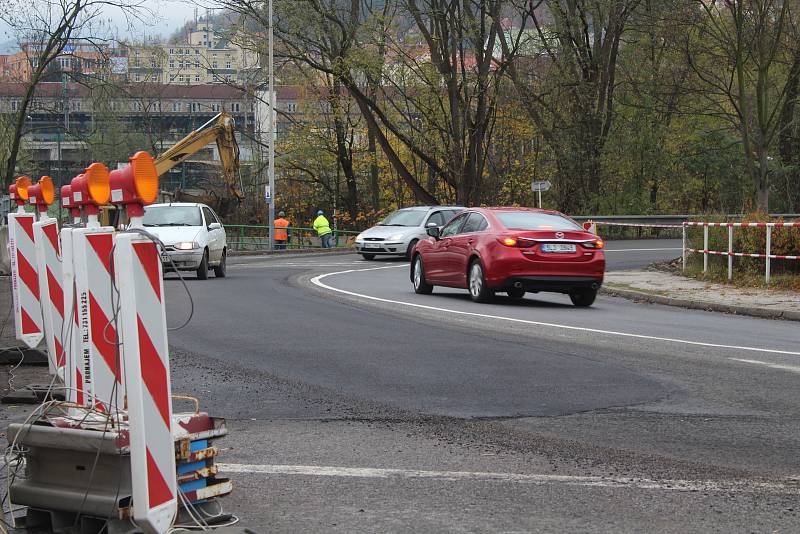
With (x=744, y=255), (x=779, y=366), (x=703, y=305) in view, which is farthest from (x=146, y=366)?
(x=744, y=255)

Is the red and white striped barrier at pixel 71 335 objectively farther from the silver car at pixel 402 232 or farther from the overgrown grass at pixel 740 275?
the silver car at pixel 402 232

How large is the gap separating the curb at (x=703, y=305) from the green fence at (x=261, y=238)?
30.3 metres

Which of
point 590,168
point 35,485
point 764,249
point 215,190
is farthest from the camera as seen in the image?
point 215,190

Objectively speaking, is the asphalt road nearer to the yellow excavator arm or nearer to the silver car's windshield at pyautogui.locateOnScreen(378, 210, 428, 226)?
the silver car's windshield at pyautogui.locateOnScreen(378, 210, 428, 226)

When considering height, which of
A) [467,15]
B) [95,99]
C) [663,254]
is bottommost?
[663,254]

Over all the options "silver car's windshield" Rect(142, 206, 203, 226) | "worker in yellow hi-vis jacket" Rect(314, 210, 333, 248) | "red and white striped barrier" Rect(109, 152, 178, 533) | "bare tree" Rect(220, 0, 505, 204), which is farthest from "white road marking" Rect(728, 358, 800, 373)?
"worker in yellow hi-vis jacket" Rect(314, 210, 333, 248)

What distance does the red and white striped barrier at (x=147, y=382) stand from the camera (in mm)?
4477

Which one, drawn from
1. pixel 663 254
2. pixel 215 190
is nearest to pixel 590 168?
pixel 663 254

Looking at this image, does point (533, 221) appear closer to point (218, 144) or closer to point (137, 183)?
point (137, 183)

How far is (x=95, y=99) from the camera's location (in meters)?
45.0

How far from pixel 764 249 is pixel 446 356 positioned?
43.6 ft

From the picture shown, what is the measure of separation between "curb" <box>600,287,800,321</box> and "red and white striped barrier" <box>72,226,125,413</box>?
44.3 ft

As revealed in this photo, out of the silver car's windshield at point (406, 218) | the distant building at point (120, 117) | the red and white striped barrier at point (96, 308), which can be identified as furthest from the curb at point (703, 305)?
the distant building at point (120, 117)

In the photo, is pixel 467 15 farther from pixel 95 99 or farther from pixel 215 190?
pixel 215 190
